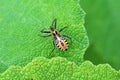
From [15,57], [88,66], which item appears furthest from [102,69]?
[15,57]

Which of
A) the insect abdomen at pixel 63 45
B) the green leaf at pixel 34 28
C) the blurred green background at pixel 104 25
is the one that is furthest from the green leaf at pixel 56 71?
the blurred green background at pixel 104 25

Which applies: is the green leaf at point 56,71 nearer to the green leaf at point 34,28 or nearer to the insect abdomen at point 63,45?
the green leaf at point 34,28

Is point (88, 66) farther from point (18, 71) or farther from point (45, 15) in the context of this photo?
point (45, 15)

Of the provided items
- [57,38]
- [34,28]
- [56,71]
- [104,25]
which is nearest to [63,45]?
[57,38]

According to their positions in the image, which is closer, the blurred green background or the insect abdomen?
the insect abdomen

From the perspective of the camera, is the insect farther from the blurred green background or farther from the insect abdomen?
the blurred green background

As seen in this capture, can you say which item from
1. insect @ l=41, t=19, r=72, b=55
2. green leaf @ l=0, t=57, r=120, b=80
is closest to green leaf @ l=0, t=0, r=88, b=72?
insect @ l=41, t=19, r=72, b=55
